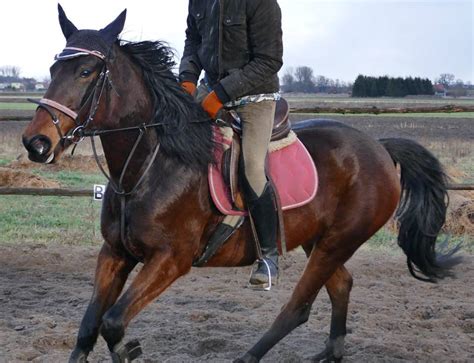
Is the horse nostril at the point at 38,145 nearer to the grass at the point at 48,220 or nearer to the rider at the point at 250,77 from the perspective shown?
the rider at the point at 250,77

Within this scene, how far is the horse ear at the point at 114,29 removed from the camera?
13.4 feet

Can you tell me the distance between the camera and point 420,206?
5738 mm

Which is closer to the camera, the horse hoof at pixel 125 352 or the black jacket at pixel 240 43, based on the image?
the horse hoof at pixel 125 352

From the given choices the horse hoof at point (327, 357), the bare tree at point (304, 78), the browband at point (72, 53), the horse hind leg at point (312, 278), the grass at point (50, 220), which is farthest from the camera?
the bare tree at point (304, 78)

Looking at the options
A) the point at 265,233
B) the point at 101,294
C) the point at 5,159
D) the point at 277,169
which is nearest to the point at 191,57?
the point at 277,169

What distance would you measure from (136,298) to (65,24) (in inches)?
62.4

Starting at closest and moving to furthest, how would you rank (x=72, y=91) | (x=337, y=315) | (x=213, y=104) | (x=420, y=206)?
(x=72, y=91)
(x=213, y=104)
(x=337, y=315)
(x=420, y=206)

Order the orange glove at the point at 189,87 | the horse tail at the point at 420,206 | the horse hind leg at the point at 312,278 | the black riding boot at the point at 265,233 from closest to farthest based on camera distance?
the black riding boot at the point at 265,233 < the orange glove at the point at 189,87 < the horse hind leg at the point at 312,278 < the horse tail at the point at 420,206

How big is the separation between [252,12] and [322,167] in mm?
1224

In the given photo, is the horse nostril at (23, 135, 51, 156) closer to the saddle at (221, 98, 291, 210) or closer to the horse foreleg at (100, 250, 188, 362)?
the horse foreleg at (100, 250, 188, 362)

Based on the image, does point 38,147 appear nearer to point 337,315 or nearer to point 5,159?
point 337,315

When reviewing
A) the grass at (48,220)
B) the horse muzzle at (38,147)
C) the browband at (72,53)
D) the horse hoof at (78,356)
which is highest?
the browband at (72,53)

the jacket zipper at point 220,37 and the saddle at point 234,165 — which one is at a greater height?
the jacket zipper at point 220,37

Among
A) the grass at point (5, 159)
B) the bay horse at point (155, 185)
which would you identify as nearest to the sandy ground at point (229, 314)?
the bay horse at point (155, 185)
